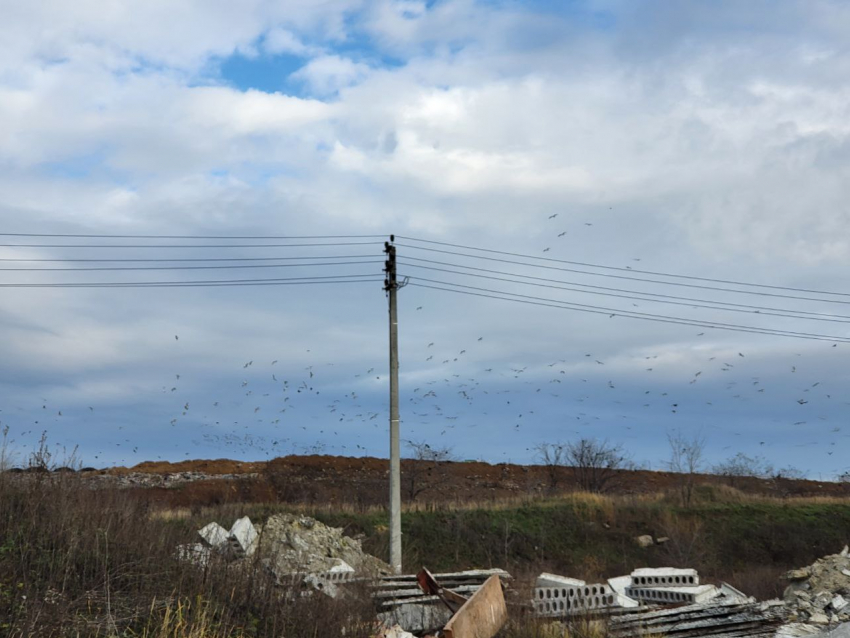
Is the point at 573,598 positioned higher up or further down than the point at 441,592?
further down

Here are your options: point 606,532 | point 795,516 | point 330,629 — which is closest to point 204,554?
point 330,629

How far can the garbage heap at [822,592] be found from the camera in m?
14.8

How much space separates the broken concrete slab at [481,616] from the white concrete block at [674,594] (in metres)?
4.56

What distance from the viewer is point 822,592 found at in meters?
16.0

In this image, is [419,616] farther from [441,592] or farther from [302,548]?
[302,548]

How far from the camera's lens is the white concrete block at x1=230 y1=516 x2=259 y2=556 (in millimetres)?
16839

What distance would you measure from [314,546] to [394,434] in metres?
3.28

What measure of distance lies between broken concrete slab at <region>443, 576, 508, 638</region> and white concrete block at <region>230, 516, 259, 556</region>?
506 cm

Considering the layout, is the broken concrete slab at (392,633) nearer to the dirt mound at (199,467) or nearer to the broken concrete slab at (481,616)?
the broken concrete slab at (481,616)

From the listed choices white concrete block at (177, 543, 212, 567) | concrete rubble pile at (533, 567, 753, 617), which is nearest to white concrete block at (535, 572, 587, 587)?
concrete rubble pile at (533, 567, 753, 617)

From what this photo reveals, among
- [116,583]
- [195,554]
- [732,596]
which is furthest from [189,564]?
[732,596]

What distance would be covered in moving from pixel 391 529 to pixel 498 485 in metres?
24.2

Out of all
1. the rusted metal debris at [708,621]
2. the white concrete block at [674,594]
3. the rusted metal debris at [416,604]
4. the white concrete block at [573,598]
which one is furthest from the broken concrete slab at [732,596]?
the rusted metal debris at [416,604]

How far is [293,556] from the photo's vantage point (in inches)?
720
